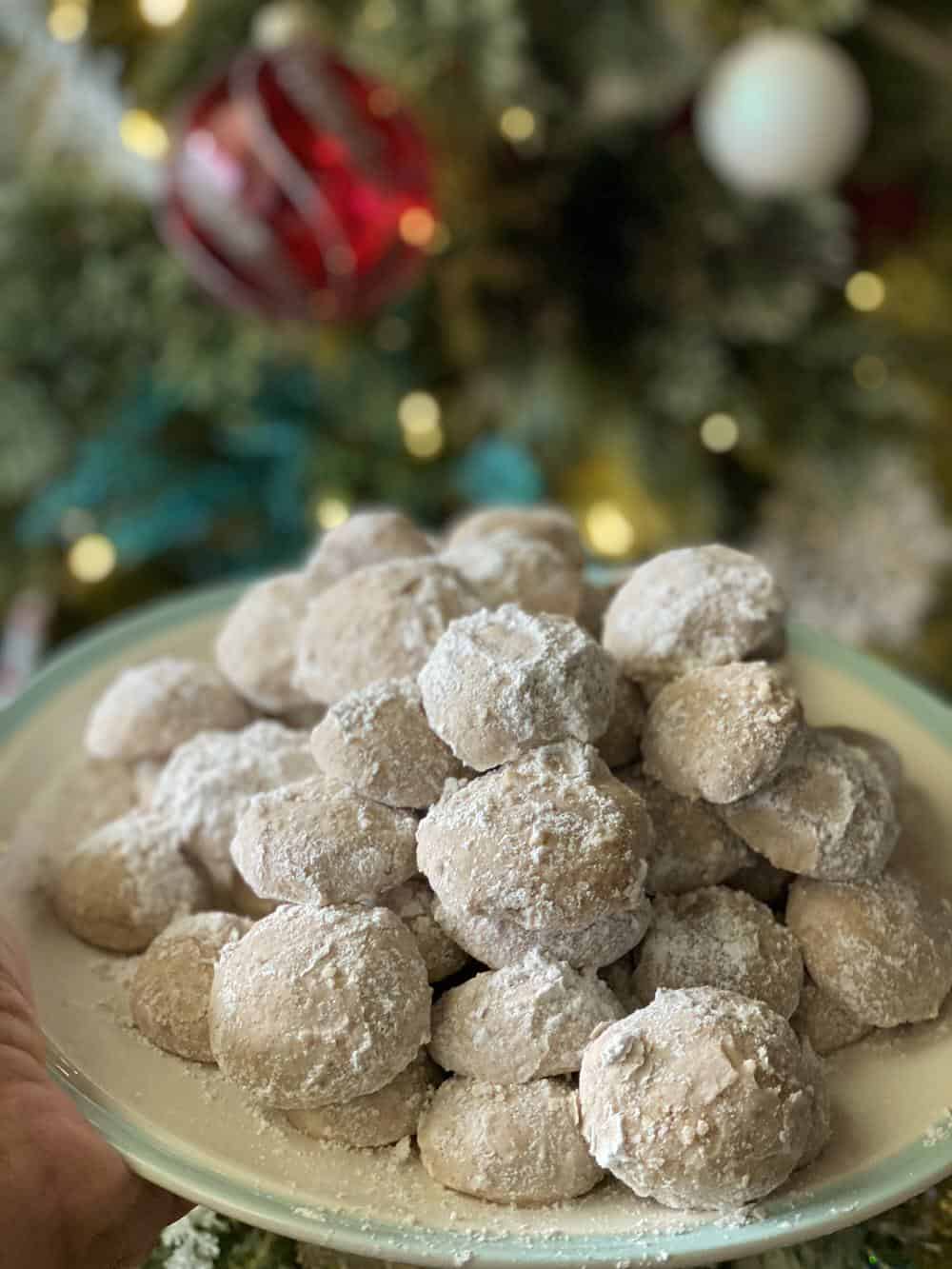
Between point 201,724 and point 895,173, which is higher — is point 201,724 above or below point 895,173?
below

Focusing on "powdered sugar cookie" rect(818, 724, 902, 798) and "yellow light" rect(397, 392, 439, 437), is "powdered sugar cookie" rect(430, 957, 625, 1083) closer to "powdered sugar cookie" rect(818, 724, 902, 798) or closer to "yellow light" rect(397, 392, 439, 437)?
"powdered sugar cookie" rect(818, 724, 902, 798)

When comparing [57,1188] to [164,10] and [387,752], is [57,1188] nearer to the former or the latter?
[387,752]

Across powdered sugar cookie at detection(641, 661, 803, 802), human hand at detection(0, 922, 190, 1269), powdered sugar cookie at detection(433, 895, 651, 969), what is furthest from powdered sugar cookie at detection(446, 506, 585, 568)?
human hand at detection(0, 922, 190, 1269)

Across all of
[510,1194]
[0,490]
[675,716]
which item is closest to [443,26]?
[0,490]

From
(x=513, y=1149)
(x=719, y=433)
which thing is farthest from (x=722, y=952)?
(x=719, y=433)

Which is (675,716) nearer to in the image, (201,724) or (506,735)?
(506,735)
